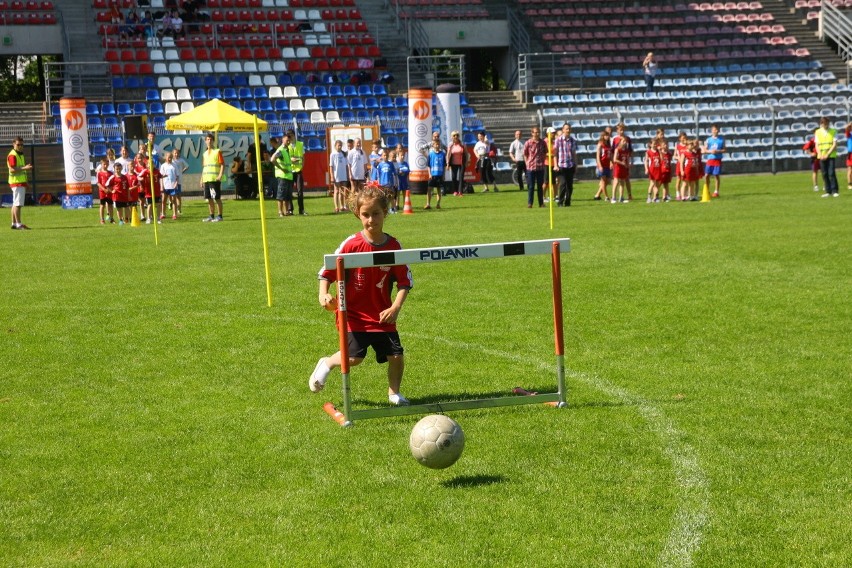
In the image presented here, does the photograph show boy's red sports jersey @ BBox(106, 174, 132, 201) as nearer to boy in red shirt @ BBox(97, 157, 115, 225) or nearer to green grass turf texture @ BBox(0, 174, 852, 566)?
boy in red shirt @ BBox(97, 157, 115, 225)

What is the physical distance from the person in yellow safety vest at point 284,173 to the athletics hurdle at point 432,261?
60.6 ft

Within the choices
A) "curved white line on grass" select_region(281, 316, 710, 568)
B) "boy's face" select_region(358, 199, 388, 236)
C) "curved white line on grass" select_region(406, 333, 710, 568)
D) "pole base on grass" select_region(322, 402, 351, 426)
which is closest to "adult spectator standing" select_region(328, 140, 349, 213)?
"curved white line on grass" select_region(281, 316, 710, 568)

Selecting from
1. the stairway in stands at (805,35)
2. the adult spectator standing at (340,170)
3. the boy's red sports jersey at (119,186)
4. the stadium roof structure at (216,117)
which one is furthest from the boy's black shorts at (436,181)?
the stairway in stands at (805,35)

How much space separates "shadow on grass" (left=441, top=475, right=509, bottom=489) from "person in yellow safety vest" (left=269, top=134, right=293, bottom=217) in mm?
20055

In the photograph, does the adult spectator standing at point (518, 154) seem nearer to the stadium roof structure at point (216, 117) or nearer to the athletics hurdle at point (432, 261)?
the stadium roof structure at point (216, 117)

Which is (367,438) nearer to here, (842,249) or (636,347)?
(636,347)

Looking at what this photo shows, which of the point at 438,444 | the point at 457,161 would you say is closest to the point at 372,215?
the point at 438,444

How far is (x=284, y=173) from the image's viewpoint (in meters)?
25.6

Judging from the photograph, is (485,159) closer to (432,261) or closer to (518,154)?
(518,154)

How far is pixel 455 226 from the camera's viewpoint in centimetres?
2153

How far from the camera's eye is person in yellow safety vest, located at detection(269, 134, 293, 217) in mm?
25516

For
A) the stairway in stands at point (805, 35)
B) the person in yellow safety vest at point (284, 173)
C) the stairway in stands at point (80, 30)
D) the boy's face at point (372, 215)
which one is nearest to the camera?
the boy's face at point (372, 215)

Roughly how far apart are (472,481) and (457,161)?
26985 mm

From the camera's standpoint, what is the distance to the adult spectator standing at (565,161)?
25812 mm
